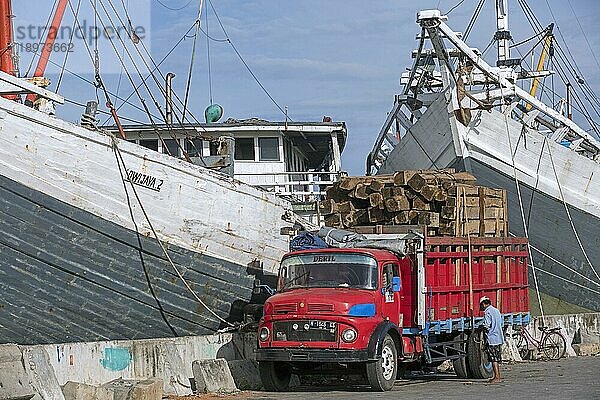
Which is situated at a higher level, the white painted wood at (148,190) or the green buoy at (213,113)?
the green buoy at (213,113)

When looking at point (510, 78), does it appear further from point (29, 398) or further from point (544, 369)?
point (29, 398)

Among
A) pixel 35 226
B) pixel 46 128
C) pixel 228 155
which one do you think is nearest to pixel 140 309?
pixel 35 226

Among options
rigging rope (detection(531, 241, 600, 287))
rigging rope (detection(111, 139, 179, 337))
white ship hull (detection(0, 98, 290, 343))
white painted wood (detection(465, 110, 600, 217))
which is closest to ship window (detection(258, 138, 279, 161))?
white painted wood (detection(465, 110, 600, 217))

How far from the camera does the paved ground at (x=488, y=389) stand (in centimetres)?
1281

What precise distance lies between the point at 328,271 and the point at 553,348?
7831mm

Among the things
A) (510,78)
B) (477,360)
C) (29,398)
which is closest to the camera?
(29,398)

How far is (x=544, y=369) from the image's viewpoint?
56.5ft

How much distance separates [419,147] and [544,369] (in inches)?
325

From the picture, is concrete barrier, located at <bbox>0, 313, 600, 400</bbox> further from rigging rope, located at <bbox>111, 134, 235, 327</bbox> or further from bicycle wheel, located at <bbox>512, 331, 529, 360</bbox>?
bicycle wheel, located at <bbox>512, 331, 529, 360</bbox>

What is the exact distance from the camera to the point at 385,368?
13523 millimetres

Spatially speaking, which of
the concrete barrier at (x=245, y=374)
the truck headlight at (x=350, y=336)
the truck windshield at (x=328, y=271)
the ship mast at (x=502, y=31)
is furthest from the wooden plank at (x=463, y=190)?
the ship mast at (x=502, y=31)

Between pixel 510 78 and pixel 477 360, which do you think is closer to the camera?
pixel 477 360

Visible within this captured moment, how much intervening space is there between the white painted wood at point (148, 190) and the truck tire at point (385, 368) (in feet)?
14.0

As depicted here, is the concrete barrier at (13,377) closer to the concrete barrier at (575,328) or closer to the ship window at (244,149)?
the concrete barrier at (575,328)
